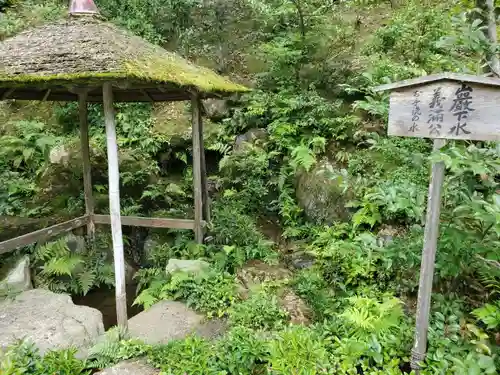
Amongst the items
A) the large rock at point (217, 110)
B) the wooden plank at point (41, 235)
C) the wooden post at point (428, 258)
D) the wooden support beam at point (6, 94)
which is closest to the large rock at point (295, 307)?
the wooden post at point (428, 258)

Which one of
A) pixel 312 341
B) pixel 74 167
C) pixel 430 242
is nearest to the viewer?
pixel 430 242

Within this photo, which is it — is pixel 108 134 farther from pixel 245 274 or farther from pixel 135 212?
pixel 135 212

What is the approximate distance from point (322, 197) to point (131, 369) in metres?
4.16

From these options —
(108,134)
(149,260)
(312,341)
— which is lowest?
(149,260)

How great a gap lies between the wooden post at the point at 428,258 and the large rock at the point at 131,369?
256 cm

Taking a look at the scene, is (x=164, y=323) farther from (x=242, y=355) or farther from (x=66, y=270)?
(x=66, y=270)

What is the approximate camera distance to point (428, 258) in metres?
3.02

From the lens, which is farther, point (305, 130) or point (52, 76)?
point (305, 130)

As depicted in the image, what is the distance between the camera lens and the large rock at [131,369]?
374cm

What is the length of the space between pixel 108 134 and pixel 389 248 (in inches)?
134

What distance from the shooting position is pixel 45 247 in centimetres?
634

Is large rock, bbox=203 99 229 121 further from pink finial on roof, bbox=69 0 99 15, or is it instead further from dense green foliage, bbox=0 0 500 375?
pink finial on roof, bbox=69 0 99 15

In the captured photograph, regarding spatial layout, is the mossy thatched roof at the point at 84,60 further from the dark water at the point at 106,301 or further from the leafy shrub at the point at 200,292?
the dark water at the point at 106,301

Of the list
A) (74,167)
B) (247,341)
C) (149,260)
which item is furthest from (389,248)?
(74,167)
